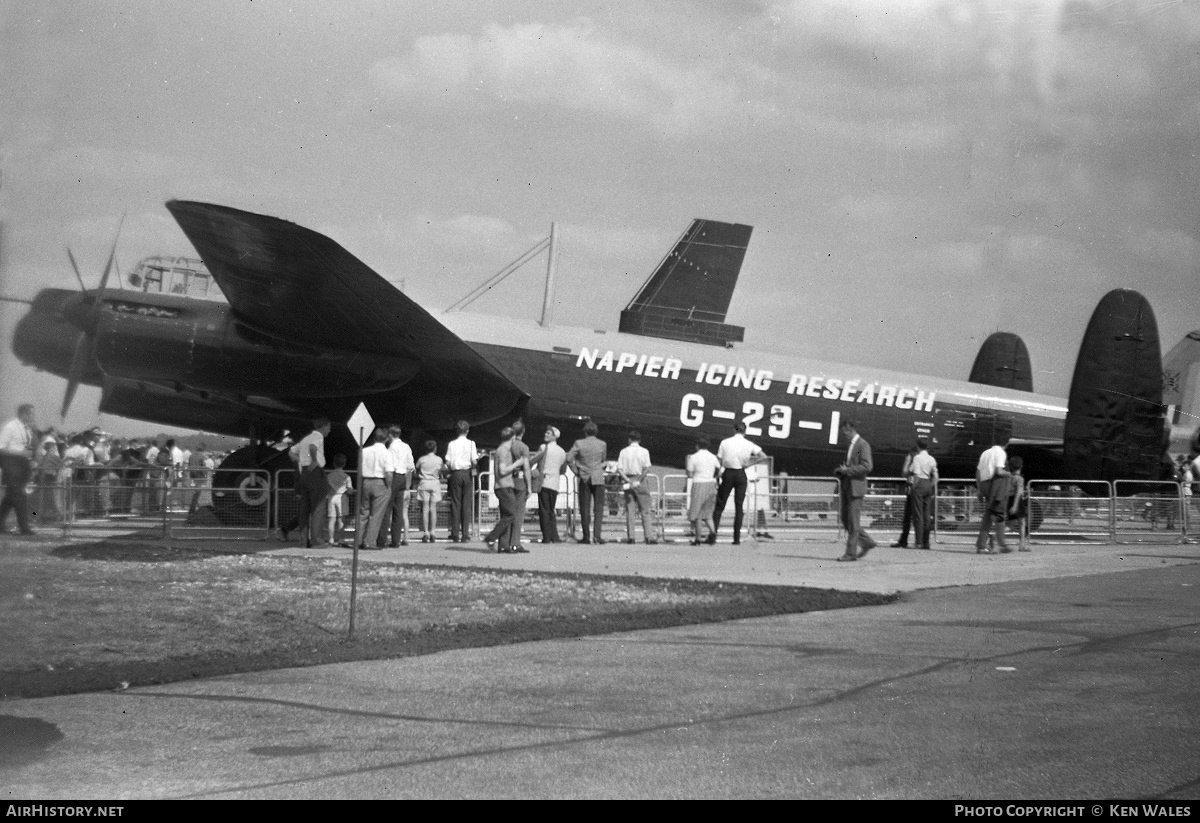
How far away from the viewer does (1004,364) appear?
32.2 m

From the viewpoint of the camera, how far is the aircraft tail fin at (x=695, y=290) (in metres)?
23.5

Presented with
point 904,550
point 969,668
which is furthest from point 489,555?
point 969,668

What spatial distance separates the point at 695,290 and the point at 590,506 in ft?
A: 24.6

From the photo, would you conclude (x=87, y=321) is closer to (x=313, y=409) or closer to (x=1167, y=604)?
(x=313, y=409)

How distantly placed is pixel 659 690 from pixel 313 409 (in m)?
15.2

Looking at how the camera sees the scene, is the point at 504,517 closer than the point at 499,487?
Yes

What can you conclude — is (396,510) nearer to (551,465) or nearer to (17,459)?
(551,465)

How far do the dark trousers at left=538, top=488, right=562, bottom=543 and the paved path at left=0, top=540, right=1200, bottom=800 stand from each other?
908cm

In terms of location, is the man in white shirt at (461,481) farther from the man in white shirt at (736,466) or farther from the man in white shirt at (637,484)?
the man in white shirt at (736,466)

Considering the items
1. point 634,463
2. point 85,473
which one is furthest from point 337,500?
point 634,463

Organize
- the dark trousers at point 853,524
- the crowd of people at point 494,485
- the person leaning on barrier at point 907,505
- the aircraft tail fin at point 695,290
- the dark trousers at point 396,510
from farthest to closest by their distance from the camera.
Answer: the aircraft tail fin at point 695,290
the person leaning on barrier at point 907,505
the dark trousers at point 396,510
the crowd of people at point 494,485
the dark trousers at point 853,524

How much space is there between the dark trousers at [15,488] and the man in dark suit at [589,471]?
45.2 ft

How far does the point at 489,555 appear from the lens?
15.9 meters

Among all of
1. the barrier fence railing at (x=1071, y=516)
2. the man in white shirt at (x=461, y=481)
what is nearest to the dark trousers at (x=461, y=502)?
the man in white shirt at (x=461, y=481)
